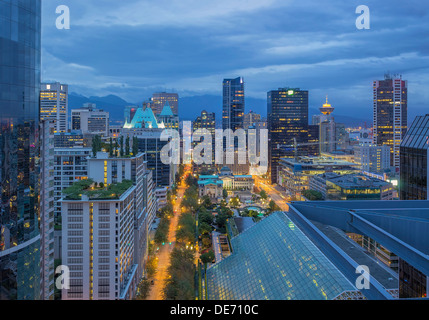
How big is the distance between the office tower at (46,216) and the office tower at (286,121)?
26.5m

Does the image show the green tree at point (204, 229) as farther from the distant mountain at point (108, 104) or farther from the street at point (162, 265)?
the distant mountain at point (108, 104)

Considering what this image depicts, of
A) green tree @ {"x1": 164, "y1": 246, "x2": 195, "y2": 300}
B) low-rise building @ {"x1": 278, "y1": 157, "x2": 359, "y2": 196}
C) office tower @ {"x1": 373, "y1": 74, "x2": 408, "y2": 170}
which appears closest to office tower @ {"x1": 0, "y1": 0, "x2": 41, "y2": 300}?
green tree @ {"x1": 164, "y1": 246, "x2": 195, "y2": 300}

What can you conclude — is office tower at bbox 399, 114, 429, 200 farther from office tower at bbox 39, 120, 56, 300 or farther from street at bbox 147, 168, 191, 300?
office tower at bbox 39, 120, 56, 300

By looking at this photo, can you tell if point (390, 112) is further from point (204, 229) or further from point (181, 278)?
point (181, 278)

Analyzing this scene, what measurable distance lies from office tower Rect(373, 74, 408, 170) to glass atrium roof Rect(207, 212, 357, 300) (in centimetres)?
2864

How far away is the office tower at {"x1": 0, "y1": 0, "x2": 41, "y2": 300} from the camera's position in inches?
143

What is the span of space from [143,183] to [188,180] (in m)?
15.9

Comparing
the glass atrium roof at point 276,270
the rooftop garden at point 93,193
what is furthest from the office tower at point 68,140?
the glass atrium roof at point 276,270

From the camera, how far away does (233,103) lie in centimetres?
4256

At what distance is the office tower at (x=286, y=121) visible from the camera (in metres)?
32.3

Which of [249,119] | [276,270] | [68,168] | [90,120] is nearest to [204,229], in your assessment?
[68,168]

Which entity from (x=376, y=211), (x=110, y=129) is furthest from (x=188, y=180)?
(x=376, y=211)
